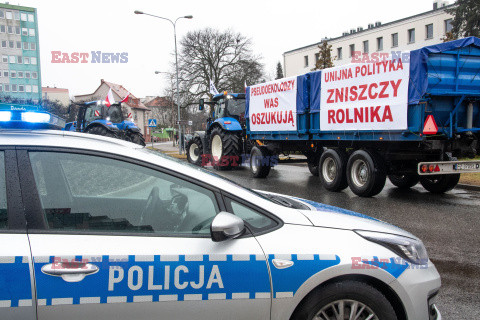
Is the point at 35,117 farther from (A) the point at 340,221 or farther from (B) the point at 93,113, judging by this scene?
(B) the point at 93,113

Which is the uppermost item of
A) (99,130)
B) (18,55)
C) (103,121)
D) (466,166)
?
(18,55)

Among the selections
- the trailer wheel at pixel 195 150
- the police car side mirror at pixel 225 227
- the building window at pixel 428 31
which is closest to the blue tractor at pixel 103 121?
the trailer wheel at pixel 195 150

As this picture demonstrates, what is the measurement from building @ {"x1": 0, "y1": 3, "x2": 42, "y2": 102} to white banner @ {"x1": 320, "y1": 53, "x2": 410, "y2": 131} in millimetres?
79666

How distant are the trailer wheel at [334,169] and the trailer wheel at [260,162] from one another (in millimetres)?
2949

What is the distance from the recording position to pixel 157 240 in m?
2.20

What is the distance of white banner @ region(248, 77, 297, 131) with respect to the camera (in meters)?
11.4

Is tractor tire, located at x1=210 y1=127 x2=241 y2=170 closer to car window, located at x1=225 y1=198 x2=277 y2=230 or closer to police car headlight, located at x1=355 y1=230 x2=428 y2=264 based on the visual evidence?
police car headlight, located at x1=355 y1=230 x2=428 y2=264

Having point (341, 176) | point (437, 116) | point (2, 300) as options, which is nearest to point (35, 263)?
point (2, 300)

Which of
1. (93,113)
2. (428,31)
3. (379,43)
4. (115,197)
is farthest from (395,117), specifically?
(379,43)

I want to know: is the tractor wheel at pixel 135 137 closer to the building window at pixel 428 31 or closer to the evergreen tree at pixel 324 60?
the evergreen tree at pixel 324 60

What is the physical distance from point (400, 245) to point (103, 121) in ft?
57.6

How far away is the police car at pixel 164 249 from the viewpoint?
2025mm

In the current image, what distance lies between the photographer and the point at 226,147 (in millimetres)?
14383

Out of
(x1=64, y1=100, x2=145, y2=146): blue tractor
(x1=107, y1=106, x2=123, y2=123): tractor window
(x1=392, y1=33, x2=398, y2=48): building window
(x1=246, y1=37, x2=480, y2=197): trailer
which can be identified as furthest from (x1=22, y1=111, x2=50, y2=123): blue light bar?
(x1=392, y1=33, x2=398, y2=48): building window
